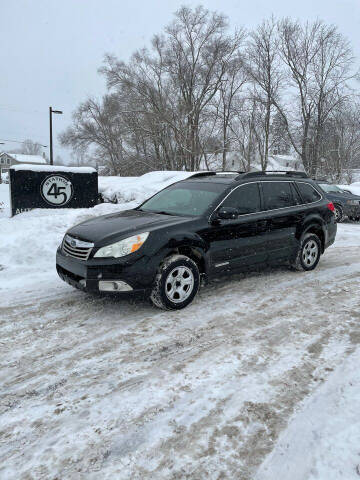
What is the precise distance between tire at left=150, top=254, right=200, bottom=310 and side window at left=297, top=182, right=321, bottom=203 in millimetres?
2827

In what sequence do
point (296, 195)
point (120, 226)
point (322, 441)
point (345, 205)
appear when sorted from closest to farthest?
1. point (322, 441)
2. point (120, 226)
3. point (296, 195)
4. point (345, 205)

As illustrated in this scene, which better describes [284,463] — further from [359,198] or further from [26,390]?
[359,198]

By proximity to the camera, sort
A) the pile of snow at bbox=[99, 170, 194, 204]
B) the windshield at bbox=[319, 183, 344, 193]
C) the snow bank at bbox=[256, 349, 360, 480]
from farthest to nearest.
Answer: the windshield at bbox=[319, 183, 344, 193]
the pile of snow at bbox=[99, 170, 194, 204]
the snow bank at bbox=[256, 349, 360, 480]

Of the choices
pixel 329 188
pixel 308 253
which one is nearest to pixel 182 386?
pixel 308 253

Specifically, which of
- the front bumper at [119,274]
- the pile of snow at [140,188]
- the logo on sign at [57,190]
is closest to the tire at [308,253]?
the front bumper at [119,274]

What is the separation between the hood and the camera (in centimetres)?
444

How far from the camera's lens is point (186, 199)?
5.49 metres

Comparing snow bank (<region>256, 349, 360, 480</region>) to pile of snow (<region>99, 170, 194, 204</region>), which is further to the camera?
pile of snow (<region>99, 170, 194, 204</region>)

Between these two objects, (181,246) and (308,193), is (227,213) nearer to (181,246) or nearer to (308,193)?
(181,246)

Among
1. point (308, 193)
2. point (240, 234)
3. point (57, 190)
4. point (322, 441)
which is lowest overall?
point (322, 441)

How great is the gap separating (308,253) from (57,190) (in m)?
8.06

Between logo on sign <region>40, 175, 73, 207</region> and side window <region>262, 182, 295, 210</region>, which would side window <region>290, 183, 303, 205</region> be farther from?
logo on sign <region>40, 175, 73, 207</region>

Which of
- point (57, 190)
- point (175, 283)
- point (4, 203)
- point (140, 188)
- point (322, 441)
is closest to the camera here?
point (322, 441)

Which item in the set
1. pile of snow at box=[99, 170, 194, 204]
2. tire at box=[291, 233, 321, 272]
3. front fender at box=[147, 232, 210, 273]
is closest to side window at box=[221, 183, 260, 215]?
→ front fender at box=[147, 232, 210, 273]
